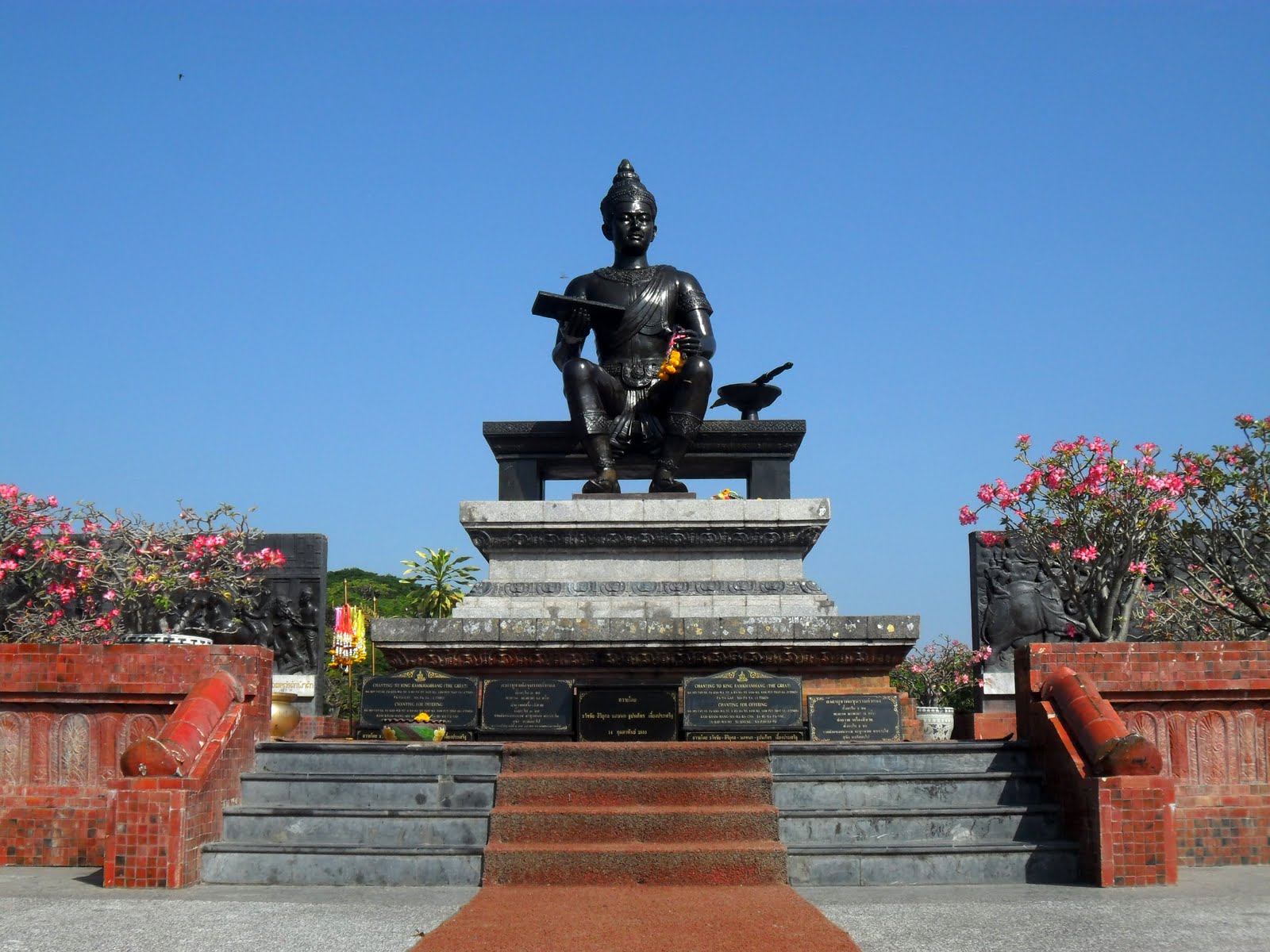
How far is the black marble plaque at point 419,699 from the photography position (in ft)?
30.6

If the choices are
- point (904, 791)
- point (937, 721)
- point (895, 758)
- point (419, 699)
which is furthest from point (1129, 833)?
point (937, 721)

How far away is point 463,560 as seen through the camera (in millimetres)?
29672

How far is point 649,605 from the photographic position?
11188mm

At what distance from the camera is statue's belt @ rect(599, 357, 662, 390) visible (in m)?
12.4

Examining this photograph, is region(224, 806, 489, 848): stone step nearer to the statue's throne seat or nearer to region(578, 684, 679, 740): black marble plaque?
region(578, 684, 679, 740): black marble plaque

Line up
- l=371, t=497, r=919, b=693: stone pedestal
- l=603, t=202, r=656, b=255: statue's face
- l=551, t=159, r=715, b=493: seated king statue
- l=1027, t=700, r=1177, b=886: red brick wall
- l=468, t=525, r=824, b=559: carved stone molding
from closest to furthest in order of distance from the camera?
l=1027, t=700, r=1177, b=886: red brick wall, l=371, t=497, r=919, b=693: stone pedestal, l=468, t=525, r=824, b=559: carved stone molding, l=551, t=159, r=715, b=493: seated king statue, l=603, t=202, r=656, b=255: statue's face

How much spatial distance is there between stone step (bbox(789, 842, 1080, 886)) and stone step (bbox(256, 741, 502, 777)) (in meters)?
2.02

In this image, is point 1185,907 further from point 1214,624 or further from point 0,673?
point 1214,624

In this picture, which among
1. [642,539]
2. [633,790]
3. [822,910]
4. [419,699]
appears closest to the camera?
[822,910]

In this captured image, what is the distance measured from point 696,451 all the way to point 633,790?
5102 millimetres

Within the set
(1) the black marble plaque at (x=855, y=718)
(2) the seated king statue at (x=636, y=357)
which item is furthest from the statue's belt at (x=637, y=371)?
(1) the black marble plaque at (x=855, y=718)

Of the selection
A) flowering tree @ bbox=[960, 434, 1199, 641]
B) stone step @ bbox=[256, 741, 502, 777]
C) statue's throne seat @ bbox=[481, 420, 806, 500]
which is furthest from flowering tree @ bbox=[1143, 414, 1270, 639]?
stone step @ bbox=[256, 741, 502, 777]

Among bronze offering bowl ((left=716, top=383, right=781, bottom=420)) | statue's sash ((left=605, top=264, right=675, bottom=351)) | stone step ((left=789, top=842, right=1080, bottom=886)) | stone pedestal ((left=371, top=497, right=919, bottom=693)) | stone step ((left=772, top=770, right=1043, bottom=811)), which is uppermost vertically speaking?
statue's sash ((left=605, top=264, right=675, bottom=351))

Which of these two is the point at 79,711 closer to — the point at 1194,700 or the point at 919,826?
the point at 919,826
